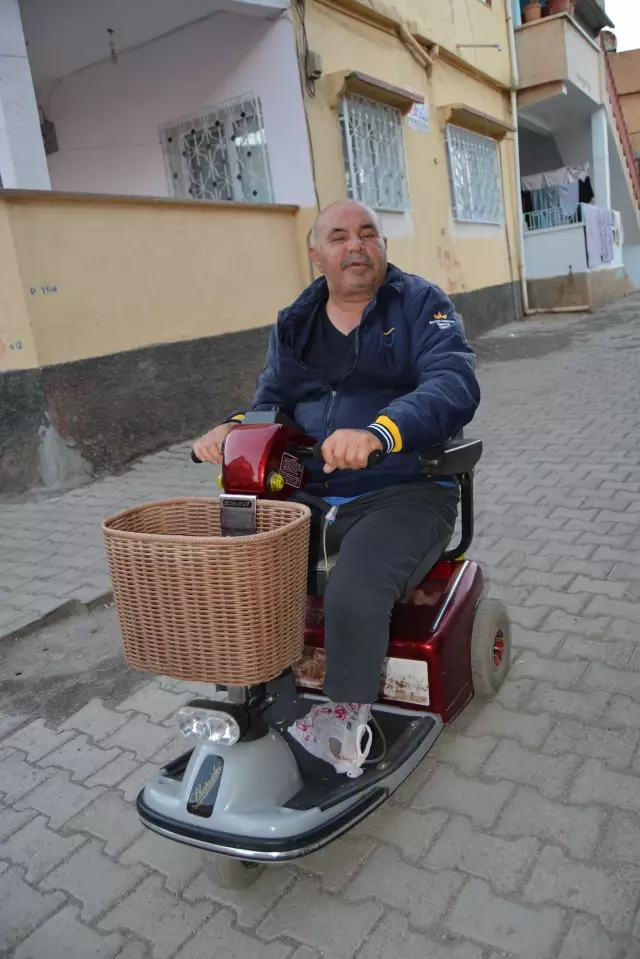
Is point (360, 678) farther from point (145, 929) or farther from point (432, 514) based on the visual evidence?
point (145, 929)

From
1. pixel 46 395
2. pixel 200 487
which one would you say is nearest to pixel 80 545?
pixel 200 487

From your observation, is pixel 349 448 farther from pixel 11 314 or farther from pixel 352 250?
pixel 11 314

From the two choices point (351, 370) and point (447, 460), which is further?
point (351, 370)

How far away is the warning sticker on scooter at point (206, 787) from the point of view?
1710 millimetres

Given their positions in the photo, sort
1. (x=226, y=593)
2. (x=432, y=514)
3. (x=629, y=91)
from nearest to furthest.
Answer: (x=226, y=593), (x=432, y=514), (x=629, y=91)

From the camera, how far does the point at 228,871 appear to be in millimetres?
1827

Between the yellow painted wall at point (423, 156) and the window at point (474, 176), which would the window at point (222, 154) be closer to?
the yellow painted wall at point (423, 156)

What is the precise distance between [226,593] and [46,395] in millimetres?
4471

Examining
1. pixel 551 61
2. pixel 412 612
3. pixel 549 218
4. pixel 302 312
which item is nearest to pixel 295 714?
pixel 412 612

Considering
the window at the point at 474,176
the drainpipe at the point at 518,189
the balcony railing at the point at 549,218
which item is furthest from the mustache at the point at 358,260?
the balcony railing at the point at 549,218

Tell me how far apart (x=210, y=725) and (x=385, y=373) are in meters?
1.15

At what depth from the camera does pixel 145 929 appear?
5.92 feet

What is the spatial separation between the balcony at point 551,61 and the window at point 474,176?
151 cm

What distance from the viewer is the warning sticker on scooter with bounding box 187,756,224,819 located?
5.61ft
